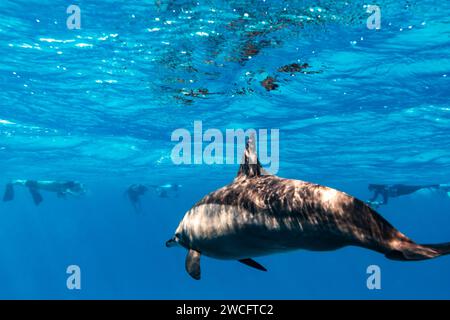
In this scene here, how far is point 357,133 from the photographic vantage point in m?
25.8

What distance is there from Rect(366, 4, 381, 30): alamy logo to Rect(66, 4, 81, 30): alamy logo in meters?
8.13

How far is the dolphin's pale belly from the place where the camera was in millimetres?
3941

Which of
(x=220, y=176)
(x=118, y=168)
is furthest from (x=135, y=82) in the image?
(x=220, y=176)

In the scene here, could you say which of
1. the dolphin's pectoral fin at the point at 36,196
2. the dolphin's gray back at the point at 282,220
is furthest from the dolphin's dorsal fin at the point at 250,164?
the dolphin's pectoral fin at the point at 36,196

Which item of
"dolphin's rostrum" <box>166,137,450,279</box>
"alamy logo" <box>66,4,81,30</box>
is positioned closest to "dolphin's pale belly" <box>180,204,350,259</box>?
"dolphin's rostrum" <box>166,137,450,279</box>

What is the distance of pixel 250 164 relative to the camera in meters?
5.92

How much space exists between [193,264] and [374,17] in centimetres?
958

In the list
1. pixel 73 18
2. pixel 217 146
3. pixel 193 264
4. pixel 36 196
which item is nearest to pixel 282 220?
pixel 193 264

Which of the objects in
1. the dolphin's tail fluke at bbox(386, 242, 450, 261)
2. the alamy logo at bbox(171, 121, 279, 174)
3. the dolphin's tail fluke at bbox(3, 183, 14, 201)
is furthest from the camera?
the dolphin's tail fluke at bbox(3, 183, 14, 201)

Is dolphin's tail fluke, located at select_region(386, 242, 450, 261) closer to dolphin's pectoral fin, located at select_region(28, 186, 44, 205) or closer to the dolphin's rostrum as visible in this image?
the dolphin's rostrum

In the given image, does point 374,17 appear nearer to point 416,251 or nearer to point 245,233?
point 245,233

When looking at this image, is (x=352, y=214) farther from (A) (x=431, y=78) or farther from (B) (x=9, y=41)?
(A) (x=431, y=78)
